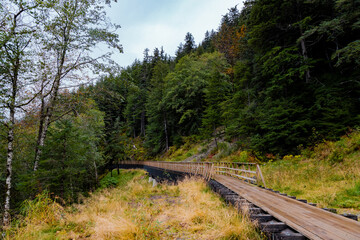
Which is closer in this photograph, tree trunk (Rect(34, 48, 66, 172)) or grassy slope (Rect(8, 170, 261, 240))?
grassy slope (Rect(8, 170, 261, 240))

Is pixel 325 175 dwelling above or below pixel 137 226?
below

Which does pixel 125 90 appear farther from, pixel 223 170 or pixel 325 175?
pixel 325 175

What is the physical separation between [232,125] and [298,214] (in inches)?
658

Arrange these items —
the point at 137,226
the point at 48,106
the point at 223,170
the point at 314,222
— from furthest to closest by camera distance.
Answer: the point at 223,170
the point at 48,106
the point at 137,226
the point at 314,222

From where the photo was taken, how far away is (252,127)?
17719 mm

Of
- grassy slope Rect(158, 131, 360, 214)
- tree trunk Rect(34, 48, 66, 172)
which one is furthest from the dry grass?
tree trunk Rect(34, 48, 66, 172)

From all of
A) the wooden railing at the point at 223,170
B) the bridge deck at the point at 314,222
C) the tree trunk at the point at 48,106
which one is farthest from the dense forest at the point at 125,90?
the bridge deck at the point at 314,222

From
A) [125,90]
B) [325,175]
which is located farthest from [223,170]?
[125,90]

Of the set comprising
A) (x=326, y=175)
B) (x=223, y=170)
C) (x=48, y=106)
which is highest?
(x=48, y=106)

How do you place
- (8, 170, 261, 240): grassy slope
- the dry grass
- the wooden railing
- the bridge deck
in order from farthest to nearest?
the wooden railing < the dry grass < (8, 170, 261, 240): grassy slope < the bridge deck

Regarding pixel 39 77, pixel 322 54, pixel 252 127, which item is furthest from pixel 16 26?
pixel 322 54

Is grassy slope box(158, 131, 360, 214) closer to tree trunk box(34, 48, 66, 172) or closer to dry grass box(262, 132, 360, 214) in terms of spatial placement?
dry grass box(262, 132, 360, 214)

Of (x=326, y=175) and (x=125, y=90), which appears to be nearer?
(x=326, y=175)

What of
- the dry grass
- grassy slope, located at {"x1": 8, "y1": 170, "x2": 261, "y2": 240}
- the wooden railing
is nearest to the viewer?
grassy slope, located at {"x1": 8, "y1": 170, "x2": 261, "y2": 240}
